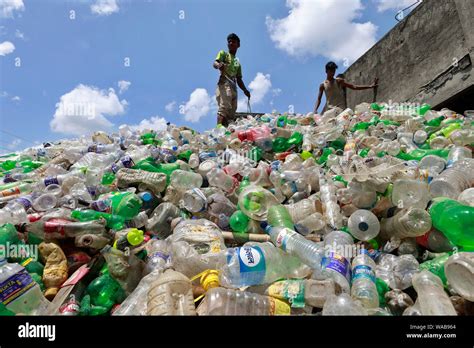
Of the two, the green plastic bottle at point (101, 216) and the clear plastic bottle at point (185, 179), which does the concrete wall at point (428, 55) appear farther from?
the green plastic bottle at point (101, 216)

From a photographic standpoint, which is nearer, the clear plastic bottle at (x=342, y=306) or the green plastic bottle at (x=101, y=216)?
the clear plastic bottle at (x=342, y=306)

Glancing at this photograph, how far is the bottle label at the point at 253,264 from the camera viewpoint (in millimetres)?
1552

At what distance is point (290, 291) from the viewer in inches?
57.9

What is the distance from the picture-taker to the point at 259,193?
244 cm

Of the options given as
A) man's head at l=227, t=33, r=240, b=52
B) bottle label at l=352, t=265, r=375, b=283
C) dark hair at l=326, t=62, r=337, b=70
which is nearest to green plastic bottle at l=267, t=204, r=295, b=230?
bottle label at l=352, t=265, r=375, b=283

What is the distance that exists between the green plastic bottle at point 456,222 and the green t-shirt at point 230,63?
521 cm

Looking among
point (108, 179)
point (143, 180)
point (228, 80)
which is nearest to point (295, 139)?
point (143, 180)

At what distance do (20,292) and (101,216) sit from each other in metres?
0.75

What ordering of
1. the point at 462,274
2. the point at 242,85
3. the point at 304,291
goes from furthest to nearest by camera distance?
1. the point at 242,85
2. the point at 304,291
3. the point at 462,274

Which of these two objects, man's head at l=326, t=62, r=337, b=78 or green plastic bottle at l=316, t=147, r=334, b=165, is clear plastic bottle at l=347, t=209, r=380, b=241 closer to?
green plastic bottle at l=316, t=147, r=334, b=165

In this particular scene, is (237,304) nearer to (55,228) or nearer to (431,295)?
(431,295)

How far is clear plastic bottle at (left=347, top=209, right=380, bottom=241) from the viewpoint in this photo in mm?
1942

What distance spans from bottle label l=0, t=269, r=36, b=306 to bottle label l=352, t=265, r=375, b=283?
1.63m

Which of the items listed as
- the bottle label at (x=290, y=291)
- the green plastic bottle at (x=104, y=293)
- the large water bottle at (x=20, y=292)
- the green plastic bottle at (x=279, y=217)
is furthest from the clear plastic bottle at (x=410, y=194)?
the large water bottle at (x=20, y=292)
